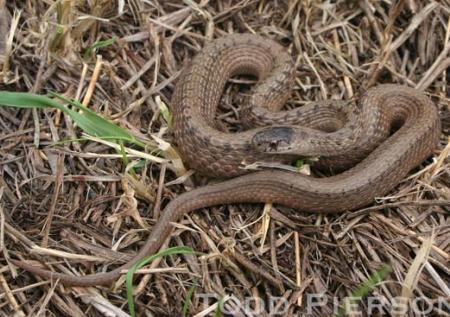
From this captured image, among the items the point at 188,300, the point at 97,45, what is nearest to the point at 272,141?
the point at 188,300

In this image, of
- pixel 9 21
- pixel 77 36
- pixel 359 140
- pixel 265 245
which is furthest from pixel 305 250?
pixel 9 21

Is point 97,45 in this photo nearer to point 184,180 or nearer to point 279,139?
point 184,180

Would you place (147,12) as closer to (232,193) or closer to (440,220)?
(232,193)

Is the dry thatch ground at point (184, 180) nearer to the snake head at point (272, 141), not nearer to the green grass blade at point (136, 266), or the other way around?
the green grass blade at point (136, 266)

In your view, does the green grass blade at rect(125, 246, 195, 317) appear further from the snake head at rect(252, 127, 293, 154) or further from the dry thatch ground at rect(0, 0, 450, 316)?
the snake head at rect(252, 127, 293, 154)

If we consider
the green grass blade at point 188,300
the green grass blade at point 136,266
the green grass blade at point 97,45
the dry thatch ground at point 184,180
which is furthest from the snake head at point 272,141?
the green grass blade at point 97,45

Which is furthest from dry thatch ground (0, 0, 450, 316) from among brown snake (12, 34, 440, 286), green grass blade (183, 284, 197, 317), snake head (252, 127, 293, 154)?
snake head (252, 127, 293, 154)

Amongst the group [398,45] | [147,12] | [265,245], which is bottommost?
[265,245]
